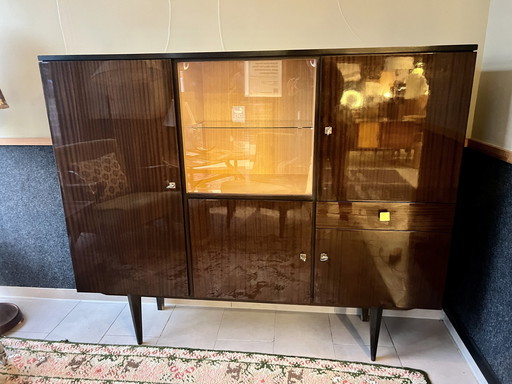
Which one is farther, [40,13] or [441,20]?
[40,13]

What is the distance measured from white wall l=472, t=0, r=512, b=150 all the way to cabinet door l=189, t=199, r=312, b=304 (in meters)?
0.90

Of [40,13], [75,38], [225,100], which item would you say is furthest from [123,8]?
[225,100]

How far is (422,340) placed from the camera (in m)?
1.86

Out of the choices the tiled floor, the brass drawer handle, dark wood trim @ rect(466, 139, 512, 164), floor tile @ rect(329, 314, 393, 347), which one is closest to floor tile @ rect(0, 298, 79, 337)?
the tiled floor

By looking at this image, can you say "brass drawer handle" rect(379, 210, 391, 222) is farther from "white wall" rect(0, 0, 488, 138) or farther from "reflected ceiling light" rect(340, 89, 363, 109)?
"white wall" rect(0, 0, 488, 138)

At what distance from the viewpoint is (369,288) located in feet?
5.14

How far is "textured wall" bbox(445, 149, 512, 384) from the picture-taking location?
1432 millimetres

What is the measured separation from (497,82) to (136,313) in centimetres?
204

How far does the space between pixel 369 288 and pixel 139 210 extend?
1.10 m

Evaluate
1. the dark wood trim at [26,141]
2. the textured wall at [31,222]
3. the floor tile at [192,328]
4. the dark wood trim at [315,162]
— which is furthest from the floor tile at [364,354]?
the dark wood trim at [26,141]

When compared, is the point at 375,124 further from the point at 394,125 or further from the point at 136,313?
the point at 136,313

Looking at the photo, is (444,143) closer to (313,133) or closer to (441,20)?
(313,133)

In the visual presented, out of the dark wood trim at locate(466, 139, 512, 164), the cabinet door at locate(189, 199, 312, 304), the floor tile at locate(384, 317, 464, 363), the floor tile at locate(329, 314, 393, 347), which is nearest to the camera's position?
the dark wood trim at locate(466, 139, 512, 164)

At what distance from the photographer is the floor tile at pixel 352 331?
6.11 ft
